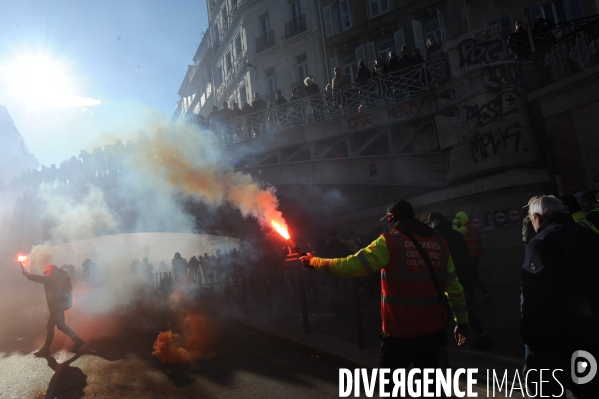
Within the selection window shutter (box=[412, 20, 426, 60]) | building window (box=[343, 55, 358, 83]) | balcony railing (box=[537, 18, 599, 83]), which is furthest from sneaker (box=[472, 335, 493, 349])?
building window (box=[343, 55, 358, 83])

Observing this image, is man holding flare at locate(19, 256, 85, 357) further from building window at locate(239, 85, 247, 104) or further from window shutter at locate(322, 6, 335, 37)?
building window at locate(239, 85, 247, 104)

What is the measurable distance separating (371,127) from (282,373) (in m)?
9.18

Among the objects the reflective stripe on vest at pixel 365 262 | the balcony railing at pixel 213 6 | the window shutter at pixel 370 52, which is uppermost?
the balcony railing at pixel 213 6

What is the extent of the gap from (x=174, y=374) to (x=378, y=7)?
19450 millimetres

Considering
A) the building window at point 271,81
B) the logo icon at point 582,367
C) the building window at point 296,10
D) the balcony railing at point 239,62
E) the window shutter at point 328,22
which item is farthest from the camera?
the balcony railing at point 239,62

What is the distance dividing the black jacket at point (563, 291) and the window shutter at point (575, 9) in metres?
16.0

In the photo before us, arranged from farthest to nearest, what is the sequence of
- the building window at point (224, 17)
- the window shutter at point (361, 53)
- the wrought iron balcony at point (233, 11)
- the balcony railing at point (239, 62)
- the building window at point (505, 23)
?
the building window at point (224, 17), the wrought iron balcony at point (233, 11), the balcony railing at point (239, 62), the window shutter at point (361, 53), the building window at point (505, 23)

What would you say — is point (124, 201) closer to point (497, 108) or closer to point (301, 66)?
point (497, 108)

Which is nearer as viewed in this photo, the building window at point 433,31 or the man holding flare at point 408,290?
the man holding flare at point 408,290

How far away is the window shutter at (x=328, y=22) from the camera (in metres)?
21.9

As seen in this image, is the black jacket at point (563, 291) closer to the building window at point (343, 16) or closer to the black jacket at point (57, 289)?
the black jacket at point (57, 289)

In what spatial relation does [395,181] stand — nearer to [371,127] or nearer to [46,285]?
[371,127]

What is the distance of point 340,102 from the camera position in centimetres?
1366

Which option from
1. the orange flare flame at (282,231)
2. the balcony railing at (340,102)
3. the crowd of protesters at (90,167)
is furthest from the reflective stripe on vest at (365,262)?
the crowd of protesters at (90,167)
